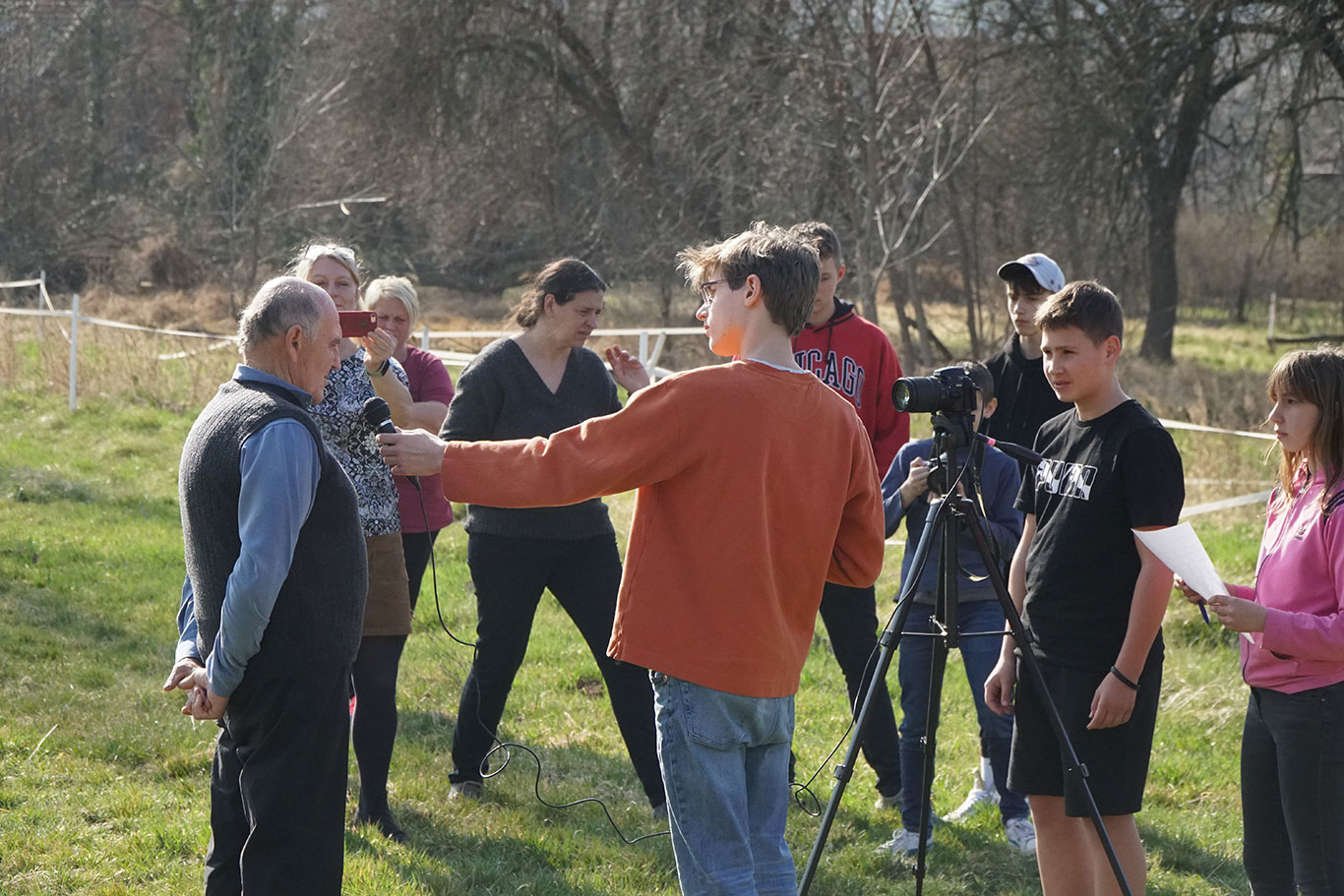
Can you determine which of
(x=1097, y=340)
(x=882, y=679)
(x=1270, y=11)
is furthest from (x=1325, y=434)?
(x=1270, y=11)

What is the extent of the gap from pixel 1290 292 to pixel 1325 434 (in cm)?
2674

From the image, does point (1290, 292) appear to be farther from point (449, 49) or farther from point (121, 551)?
point (121, 551)

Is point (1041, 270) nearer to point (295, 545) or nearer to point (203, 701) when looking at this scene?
point (295, 545)

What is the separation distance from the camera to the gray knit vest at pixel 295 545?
2.63 m

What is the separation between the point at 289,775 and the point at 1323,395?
2594mm

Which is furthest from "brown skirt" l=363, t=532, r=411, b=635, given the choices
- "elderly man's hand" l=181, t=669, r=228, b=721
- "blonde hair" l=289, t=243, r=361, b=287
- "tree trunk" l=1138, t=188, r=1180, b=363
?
"tree trunk" l=1138, t=188, r=1180, b=363

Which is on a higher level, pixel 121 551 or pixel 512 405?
pixel 512 405

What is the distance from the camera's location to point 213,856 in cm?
291

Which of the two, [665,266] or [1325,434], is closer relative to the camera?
[1325,434]

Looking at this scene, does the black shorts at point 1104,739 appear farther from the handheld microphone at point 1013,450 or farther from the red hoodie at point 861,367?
the red hoodie at point 861,367

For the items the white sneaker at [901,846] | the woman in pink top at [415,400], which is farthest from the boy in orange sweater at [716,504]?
the woman in pink top at [415,400]

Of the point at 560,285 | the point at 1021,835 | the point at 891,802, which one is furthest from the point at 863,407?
the point at 1021,835

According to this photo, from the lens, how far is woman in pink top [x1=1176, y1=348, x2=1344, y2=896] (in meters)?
2.95

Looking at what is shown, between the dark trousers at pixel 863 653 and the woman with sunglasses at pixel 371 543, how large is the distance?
140 cm
